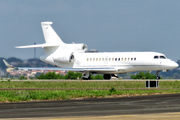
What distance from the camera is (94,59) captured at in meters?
56.8

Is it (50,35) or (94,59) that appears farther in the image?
(50,35)

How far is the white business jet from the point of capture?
5144 cm

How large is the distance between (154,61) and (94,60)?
9.88 meters

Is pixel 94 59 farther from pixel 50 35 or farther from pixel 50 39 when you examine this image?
pixel 50 35

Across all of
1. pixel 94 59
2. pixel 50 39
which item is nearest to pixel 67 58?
pixel 94 59

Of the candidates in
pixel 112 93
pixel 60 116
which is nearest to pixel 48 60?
pixel 112 93

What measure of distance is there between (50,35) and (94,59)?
9593 mm

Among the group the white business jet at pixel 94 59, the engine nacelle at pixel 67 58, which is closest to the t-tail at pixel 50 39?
the white business jet at pixel 94 59

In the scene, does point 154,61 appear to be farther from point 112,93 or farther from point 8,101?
point 8,101

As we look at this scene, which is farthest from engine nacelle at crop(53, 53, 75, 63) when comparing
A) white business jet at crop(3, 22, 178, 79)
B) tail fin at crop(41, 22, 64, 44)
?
tail fin at crop(41, 22, 64, 44)

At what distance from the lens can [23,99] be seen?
24.7m

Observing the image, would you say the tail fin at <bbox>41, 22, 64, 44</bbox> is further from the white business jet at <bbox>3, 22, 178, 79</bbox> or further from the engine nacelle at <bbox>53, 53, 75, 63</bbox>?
→ the engine nacelle at <bbox>53, 53, 75, 63</bbox>

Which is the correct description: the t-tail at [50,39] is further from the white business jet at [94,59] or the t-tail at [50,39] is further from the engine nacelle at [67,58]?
the engine nacelle at [67,58]

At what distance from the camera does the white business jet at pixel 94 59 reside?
51438mm
